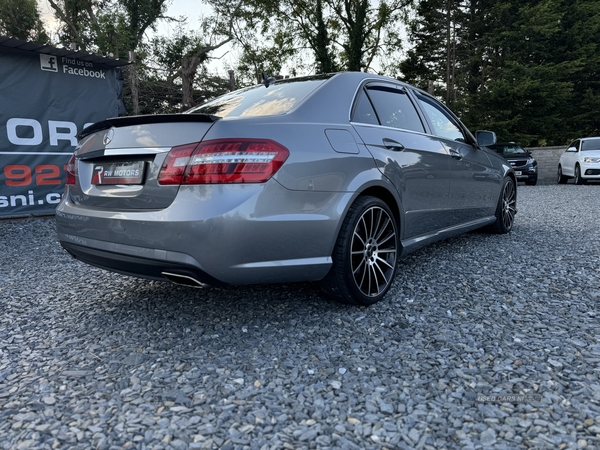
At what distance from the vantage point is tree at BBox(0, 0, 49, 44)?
80.6 feet

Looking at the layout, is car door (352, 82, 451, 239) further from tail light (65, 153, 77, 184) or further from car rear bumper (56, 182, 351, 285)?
tail light (65, 153, 77, 184)

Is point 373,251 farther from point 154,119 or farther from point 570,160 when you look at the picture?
point 570,160

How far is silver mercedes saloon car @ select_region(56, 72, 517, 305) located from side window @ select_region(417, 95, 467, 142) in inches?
27.1

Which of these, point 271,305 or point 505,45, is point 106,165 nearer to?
point 271,305

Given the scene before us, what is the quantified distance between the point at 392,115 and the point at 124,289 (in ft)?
8.08

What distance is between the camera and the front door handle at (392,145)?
3.07 meters

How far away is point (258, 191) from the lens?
87.4 inches

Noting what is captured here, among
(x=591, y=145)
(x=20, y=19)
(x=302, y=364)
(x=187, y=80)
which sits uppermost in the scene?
(x=20, y=19)

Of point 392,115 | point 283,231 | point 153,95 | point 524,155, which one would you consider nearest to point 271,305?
point 283,231

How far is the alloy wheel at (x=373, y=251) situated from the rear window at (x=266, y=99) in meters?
0.84

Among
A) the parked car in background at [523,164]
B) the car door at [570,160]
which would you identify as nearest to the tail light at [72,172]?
the parked car in background at [523,164]

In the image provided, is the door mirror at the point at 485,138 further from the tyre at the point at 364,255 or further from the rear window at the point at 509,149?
the rear window at the point at 509,149

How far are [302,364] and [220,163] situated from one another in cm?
107

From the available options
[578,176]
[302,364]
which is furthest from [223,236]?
[578,176]
